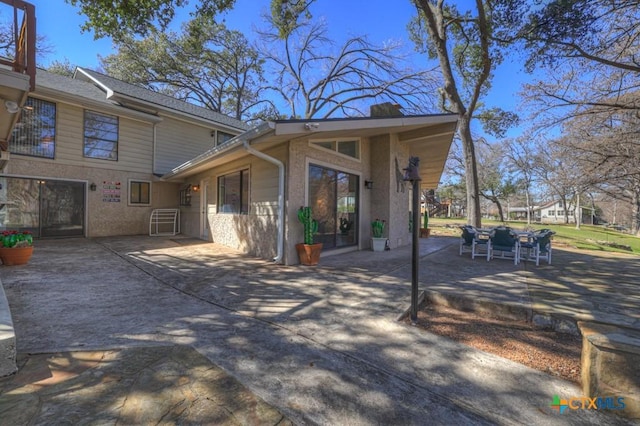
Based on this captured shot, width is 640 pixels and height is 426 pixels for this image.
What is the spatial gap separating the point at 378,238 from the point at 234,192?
14.6 feet

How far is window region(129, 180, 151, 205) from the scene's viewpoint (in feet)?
34.7

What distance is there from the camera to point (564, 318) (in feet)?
9.83

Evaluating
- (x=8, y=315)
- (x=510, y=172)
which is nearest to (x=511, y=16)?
(x=8, y=315)

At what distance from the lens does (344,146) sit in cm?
739

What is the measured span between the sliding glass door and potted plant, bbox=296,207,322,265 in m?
0.67

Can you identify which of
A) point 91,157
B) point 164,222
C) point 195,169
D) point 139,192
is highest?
point 91,157

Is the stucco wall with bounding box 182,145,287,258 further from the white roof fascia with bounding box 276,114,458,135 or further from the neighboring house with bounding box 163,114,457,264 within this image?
the white roof fascia with bounding box 276,114,458,135

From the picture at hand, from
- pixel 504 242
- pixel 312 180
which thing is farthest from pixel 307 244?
pixel 504 242

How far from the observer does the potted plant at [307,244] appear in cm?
577

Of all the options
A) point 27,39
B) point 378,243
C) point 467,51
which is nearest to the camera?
point 27,39

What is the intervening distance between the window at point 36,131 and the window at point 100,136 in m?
0.88

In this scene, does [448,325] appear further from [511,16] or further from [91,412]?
[511,16]

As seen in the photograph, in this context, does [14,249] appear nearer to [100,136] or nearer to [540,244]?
[100,136]

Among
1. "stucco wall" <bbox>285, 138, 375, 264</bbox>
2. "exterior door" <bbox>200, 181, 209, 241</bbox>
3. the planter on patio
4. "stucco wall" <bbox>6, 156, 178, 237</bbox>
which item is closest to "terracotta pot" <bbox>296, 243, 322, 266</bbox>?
"stucco wall" <bbox>285, 138, 375, 264</bbox>
